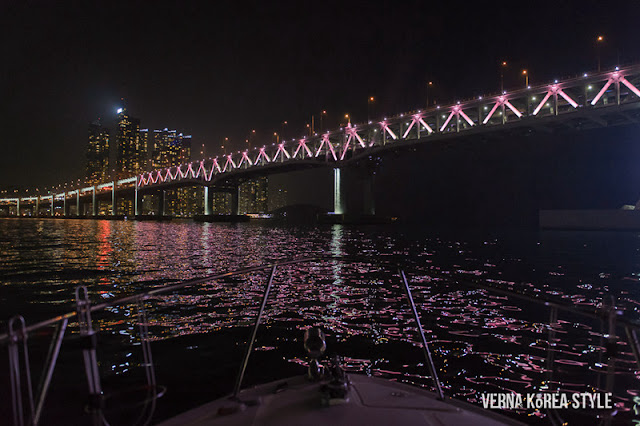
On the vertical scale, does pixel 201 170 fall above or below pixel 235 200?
above

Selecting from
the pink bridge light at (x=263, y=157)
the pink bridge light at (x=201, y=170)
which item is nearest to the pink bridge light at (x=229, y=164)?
the pink bridge light at (x=201, y=170)

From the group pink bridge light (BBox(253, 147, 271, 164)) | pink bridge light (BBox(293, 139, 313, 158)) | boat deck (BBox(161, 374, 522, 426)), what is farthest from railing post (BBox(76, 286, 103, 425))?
pink bridge light (BBox(253, 147, 271, 164))

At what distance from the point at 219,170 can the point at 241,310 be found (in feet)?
435

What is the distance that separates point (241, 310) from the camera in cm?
1067

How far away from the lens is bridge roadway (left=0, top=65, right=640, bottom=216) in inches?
2495

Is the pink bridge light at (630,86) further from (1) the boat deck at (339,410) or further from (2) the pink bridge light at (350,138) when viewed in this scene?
(1) the boat deck at (339,410)

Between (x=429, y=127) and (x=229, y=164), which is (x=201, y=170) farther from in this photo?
(x=429, y=127)

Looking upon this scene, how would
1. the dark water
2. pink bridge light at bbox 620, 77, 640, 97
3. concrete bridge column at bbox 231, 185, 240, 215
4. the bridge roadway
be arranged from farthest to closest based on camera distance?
concrete bridge column at bbox 231, 185, 240, 215
the bridge roadway
pink bridge light at bbox 620, 77, 640, 97
the dark water

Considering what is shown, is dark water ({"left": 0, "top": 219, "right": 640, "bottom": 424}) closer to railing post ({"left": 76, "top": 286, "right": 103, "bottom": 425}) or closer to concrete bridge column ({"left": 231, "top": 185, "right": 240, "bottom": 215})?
railing post ({"left": 76, "top": 286, "right": 103, "bottom": 425})

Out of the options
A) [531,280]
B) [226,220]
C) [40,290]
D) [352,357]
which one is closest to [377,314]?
[352,357]

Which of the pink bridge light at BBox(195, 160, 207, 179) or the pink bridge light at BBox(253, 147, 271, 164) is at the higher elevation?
the pink bridge light at BBox(253, 147, 271, 164)

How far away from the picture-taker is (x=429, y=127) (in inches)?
3526

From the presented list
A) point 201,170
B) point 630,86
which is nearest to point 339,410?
point 630,86

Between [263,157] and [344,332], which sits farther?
[263,157]
